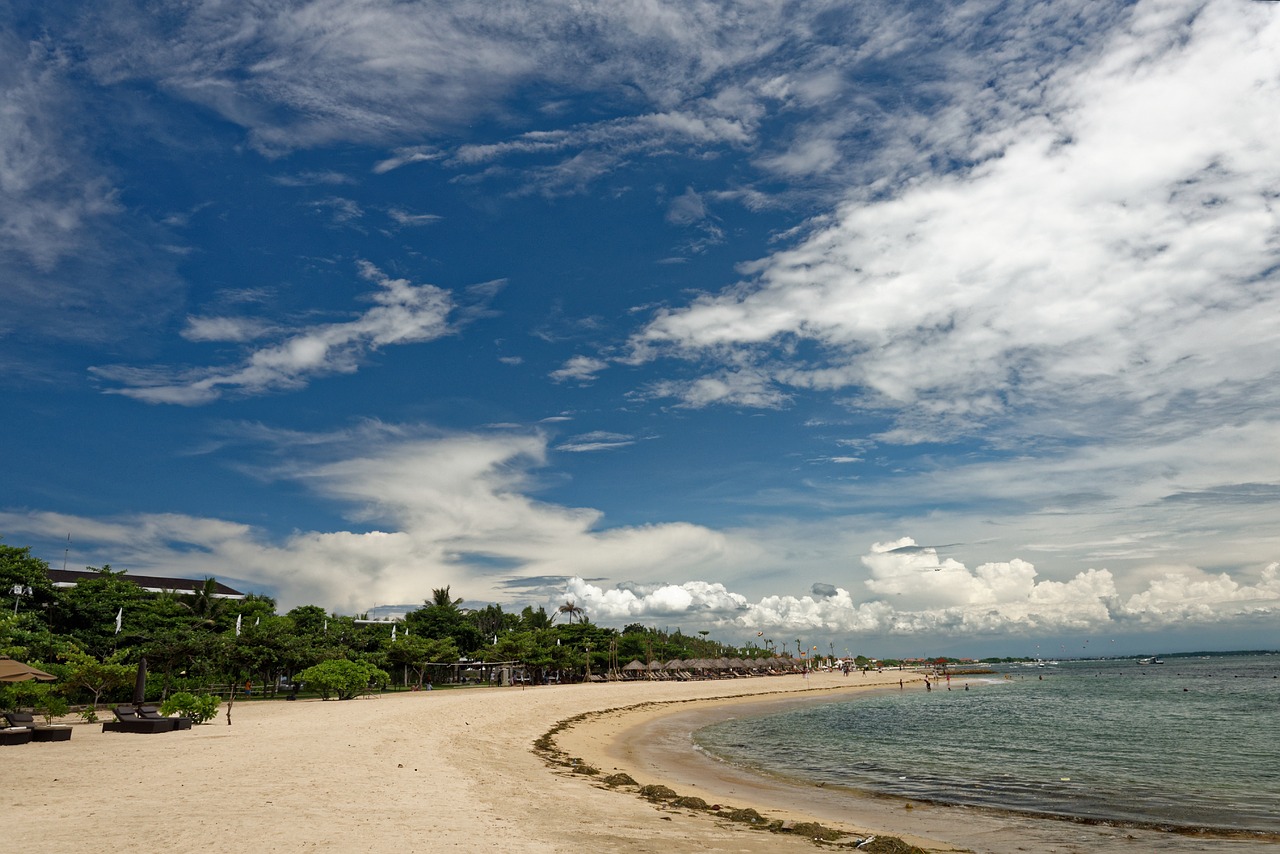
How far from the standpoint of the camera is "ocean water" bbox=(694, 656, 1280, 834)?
20.2 meters

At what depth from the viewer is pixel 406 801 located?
46.7ft

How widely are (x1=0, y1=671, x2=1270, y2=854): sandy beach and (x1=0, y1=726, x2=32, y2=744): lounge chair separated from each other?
0.57m

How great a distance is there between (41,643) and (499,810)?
116 feet

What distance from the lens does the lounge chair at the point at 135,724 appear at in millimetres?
25016

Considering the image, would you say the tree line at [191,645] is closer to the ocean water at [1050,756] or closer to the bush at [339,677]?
the bush at [339,677]

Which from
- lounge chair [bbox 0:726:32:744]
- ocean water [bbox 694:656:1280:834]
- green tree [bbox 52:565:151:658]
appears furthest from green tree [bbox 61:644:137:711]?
ocean water [bbox 694:656:1280:834]

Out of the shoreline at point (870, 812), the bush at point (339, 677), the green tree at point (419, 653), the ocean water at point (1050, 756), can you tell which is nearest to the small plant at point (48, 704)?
the bush at point (339, 677)

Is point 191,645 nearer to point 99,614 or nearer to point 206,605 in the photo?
point 99,614

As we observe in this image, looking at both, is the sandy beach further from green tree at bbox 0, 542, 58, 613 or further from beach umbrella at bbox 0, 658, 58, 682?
green tree at bbox 0, 542, 58, 613

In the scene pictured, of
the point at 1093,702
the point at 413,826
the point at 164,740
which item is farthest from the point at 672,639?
the point at 413,826

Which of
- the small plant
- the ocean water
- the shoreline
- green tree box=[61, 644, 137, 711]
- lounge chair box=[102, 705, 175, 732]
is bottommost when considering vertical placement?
the ocean water

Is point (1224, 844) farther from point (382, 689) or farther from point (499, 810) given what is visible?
point (382, 689)

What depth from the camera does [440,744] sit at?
25000 mm

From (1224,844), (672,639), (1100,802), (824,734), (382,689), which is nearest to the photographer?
(1224,844)
